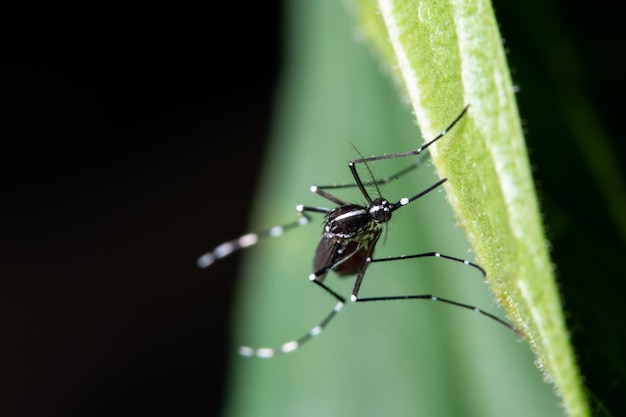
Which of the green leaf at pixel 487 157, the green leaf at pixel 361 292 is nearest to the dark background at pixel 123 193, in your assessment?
the green leaf at pixel 361 292

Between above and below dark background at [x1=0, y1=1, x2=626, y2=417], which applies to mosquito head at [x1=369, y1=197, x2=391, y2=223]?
below

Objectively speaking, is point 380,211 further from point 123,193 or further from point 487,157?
point 123,193

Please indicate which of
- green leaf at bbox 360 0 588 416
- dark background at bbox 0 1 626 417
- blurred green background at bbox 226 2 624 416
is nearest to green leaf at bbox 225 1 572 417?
blurred green background at bbox 226 2 624 416

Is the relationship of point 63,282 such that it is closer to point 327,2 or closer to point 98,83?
point 98,83

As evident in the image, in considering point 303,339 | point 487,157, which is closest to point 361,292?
point 303,339

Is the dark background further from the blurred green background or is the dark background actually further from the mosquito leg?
the mosquito leg

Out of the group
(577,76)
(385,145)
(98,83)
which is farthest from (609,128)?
(98,83)
